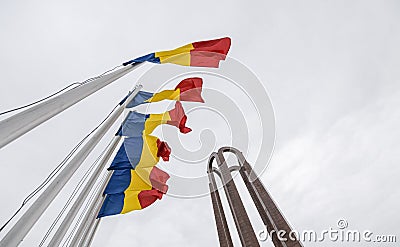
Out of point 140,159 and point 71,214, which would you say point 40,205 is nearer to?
point 71,214

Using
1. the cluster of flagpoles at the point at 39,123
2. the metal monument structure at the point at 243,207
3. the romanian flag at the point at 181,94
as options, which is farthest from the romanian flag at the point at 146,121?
the metal monument structure at the point at 243,207

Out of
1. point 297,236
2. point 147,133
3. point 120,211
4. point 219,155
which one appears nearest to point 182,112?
point 147,133

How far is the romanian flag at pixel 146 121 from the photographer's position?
4.77 meters

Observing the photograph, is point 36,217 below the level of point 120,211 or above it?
below

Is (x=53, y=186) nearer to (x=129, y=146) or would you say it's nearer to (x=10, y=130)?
(x=10, y=130)

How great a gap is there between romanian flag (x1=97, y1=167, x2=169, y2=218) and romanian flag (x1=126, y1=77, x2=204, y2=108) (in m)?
1.28

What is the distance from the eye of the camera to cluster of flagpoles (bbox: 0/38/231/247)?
1893 mm

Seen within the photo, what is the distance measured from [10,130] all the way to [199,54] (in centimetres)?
326

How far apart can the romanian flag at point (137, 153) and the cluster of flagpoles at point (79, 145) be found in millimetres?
330

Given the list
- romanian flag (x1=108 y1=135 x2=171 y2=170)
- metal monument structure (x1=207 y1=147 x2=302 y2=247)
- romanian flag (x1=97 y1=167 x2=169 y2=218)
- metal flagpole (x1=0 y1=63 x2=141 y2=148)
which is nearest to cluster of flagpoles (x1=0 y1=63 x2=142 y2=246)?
metal flagpole (x1=0 y1=63 x2=141 y2=148)

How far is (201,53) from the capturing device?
455 cm

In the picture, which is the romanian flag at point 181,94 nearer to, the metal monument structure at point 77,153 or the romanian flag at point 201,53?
the metal monument structure at point 77,153

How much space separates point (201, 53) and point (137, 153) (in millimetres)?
1964

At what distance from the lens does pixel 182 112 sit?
5652mm
